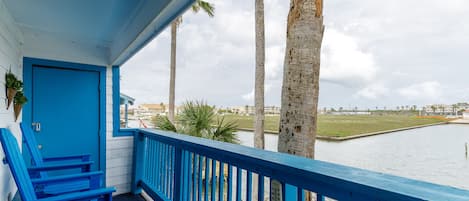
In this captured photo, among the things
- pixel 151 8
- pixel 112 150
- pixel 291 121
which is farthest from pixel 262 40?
pixel 151 8

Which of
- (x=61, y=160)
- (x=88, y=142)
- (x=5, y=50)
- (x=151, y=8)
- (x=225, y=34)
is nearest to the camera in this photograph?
(x=151, y=8)

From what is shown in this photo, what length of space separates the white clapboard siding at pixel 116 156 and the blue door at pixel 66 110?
15 centimetres

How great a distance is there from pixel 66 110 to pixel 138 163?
4.12 feet

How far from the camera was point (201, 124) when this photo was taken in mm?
6211

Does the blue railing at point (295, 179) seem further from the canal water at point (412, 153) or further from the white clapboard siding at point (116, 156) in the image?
the canal water at point (412, 153)

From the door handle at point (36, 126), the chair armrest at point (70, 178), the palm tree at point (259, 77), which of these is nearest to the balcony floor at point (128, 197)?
the door handle at point (36, 126)

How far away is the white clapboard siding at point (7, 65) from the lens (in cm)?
231

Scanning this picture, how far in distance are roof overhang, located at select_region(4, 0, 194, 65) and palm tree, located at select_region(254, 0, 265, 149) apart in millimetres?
3868

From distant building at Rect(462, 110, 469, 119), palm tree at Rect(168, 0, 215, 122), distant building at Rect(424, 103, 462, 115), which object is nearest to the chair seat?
distant building at Rect(462, 110, 469, 119)

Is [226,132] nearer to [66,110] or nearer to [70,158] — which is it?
[66,110]

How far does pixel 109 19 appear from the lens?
2.99m

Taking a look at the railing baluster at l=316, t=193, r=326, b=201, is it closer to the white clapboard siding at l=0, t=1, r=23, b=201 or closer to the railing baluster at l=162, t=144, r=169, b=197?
the railing baluster at l=162, t=144, r=169, b=197

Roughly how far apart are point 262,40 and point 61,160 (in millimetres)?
5315

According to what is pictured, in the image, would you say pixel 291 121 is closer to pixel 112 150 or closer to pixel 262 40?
pixel 112 150
